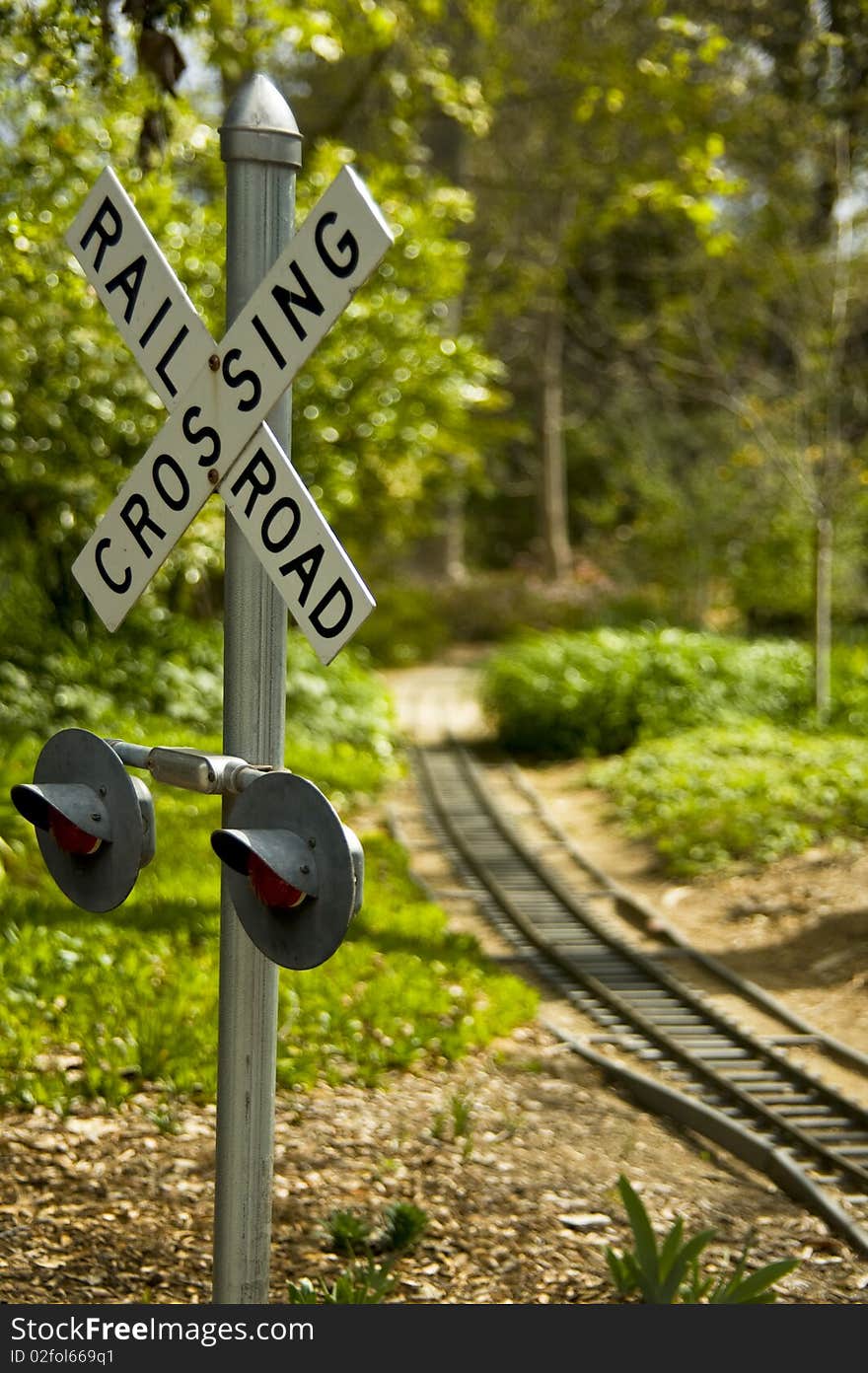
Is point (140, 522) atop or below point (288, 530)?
atop

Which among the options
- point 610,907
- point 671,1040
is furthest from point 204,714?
point 671,1040

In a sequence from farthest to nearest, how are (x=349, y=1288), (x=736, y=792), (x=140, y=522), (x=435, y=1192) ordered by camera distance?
(x=736, y=792) → (x=435, y=1192) → (x=349, y=1288) → (x=140, y=522)

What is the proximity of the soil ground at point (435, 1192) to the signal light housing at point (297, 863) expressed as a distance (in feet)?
6.36

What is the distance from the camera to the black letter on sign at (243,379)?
2623 millimetres

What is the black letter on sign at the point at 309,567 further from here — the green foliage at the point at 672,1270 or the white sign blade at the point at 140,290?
the green foliage at the point at 672,1270

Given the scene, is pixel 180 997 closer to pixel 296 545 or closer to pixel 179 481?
pixel 179 481

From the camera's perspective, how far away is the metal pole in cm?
276

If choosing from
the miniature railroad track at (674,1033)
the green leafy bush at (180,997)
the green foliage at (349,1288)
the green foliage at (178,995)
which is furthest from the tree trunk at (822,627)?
the green foliage at (349,1288)

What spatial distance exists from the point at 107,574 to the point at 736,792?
370 inches

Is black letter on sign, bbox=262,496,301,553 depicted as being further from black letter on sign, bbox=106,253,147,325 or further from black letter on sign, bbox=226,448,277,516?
black letter on sign, bbox=106,253,147,325

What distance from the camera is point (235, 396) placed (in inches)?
105

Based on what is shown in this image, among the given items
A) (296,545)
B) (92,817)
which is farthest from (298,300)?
(92,817)

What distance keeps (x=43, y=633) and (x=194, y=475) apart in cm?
968

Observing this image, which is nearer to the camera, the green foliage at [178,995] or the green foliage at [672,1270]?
the green foliage at [672,1270]
